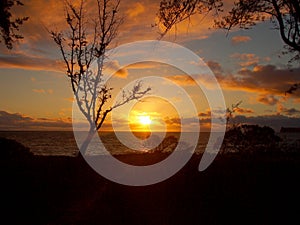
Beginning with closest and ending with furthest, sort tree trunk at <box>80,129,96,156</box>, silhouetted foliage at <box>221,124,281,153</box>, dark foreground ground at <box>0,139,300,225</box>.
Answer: dark foreground ground at <box>0,139,300,225</box>, silhouetted foliage at <box>221,124,281,153</box>, tree trunk at <box>80,129,96,156</box>

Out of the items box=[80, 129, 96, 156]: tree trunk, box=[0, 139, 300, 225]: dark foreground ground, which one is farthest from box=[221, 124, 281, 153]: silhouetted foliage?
box=[80, 129, 96, 156]: tree trunk

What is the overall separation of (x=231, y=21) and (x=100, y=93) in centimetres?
1382

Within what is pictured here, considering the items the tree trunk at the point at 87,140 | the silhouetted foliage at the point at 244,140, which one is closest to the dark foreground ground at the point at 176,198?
the silhouetted foliage at the point at 244,140

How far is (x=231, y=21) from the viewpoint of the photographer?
501 inches

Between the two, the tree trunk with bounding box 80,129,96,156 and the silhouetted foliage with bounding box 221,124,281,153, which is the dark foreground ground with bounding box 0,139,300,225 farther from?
the tree trunk with bounding box 80,129,96,156

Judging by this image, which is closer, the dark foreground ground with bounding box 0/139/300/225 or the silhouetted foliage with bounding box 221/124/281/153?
the dark foreground ground with bounding box 0/139/300/225

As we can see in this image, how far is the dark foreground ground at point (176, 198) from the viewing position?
1149 centimetres

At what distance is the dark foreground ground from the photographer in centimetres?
1149

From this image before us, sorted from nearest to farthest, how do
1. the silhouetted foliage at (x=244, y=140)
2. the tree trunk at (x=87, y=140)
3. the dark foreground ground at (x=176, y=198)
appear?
the dark foreground ground at (x=176, y=198) < the silhouetted foliage at (x=244, y=140) < the tree trunk at (x=87, y=140)

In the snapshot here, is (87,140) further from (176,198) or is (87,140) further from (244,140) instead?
(176,198)

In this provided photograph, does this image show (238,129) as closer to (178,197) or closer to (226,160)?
(226,160)

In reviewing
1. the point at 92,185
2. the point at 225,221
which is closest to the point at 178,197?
the point at 225,221

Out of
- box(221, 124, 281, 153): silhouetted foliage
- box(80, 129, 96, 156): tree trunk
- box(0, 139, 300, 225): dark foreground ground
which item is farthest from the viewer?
box(80, 129, 96, 156): tree trunk

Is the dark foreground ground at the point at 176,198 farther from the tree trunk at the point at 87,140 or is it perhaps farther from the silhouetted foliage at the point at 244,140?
the tree trunk at the point at 87,140
